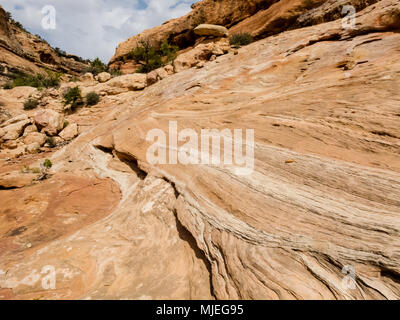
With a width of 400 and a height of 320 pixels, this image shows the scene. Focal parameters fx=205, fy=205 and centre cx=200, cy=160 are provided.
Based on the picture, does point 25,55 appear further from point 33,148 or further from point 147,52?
point 33,148

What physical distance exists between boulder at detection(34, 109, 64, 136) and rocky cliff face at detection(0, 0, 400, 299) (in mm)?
5854

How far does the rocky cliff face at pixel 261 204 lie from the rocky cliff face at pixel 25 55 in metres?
24.9

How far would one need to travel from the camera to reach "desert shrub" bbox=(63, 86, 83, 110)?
42.7ft

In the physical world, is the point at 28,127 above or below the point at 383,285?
above

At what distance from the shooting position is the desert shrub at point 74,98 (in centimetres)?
1302

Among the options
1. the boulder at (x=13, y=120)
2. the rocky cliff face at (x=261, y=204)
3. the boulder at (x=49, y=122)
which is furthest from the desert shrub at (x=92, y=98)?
the rocky cliff face at (x=261, y=204)

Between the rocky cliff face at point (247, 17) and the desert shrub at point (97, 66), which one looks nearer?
the rocky cliff face at point (247, 17)

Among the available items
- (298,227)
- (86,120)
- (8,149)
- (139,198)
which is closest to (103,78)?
Answer: (86,120)

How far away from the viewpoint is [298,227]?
90.4 inches

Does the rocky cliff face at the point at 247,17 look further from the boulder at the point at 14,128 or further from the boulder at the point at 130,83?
the boulder at the point at 14,128

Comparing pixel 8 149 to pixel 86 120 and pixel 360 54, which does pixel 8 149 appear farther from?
pixel 360 54

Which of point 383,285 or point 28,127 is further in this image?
point 28,127
